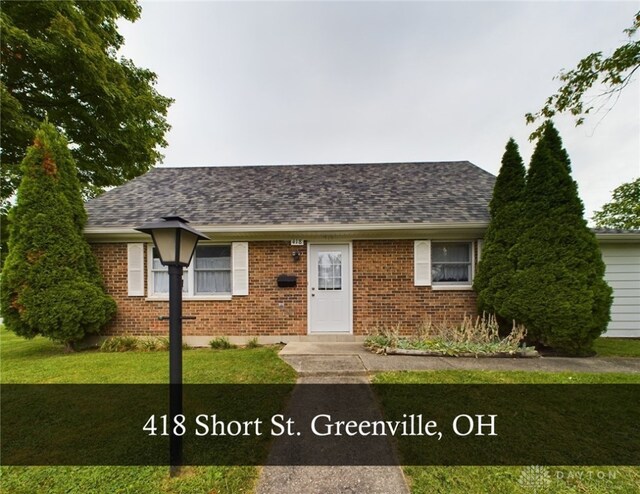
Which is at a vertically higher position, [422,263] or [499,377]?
[422,263]

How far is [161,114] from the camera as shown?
13.7m

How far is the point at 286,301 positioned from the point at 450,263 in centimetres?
400

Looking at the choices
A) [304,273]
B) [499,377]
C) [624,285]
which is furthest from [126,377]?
[624,285]

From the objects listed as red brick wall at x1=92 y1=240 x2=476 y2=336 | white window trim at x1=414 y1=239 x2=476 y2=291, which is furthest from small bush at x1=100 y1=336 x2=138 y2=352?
white window trim at x1=414 y1=239 x2=476 y2=291

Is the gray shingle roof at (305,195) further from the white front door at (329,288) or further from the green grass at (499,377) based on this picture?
the green grass at (499,377)

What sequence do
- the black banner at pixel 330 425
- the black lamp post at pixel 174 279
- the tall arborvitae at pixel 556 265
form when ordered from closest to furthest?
the black lamp post at pixel 174 279, the black banner at pixel 330 425, the tall arborvitae at pixel 556 265

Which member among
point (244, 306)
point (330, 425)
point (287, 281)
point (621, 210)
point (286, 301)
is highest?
point (621, 210)

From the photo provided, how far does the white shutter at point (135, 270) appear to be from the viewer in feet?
21.6

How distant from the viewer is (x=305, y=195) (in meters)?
7.86

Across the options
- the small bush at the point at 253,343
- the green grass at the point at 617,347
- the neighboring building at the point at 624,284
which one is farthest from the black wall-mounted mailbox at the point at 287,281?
the neighboring building at the point at 624,284

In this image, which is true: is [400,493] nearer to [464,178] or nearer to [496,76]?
[464,178]

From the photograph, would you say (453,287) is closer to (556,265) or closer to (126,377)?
(556,265)

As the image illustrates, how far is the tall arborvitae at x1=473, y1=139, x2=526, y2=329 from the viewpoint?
5.70m

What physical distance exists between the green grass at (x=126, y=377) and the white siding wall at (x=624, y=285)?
326 inches
